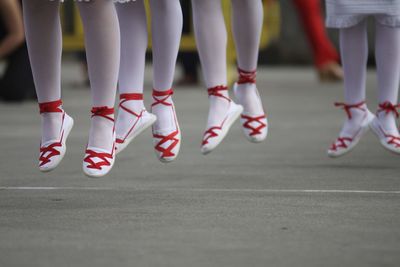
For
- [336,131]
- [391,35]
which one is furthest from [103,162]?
[336,131]

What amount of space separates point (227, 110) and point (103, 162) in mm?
850

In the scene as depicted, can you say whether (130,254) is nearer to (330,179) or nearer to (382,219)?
(382,219)

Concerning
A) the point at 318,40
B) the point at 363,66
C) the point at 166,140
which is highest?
the point at 166,140

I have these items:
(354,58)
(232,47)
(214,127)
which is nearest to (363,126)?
(354,58)

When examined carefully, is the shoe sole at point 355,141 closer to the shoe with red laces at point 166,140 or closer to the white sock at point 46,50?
the shoe with red laces at point 166,140

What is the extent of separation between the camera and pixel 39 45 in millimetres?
4395

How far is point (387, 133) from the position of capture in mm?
5066

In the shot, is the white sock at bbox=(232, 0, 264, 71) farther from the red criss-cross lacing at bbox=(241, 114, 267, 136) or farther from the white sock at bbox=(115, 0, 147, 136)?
the white sock at bbox=(115, 0, 147, 136)

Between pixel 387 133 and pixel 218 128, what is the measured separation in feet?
2.59

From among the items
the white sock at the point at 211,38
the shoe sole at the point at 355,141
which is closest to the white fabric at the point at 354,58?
the shoe sole at the point at 355,141

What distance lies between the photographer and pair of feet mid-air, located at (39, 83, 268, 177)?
13.9 ft

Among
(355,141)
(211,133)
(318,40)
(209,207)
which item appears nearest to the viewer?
(209,207)

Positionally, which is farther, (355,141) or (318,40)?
(318,40)

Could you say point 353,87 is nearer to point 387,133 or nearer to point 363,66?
point 363,66
